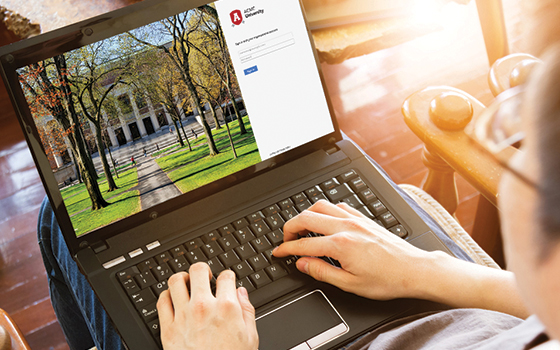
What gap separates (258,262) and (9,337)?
35 cm

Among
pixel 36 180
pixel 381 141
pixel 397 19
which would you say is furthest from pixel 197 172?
pixel 36 180

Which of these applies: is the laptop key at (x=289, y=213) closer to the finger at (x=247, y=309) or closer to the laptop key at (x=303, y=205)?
the laptop key at (x=303, y=205)

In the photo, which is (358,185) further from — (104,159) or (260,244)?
(104,159)

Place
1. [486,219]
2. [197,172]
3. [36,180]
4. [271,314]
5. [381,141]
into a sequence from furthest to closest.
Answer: [36,180], [381,141], [486,219], [197,172], [271,314]

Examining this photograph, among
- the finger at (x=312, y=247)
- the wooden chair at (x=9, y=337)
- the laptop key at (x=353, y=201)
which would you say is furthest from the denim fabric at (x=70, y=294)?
the laptop key at (x=353, y=201)

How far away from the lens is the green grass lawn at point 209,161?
0.67 meters

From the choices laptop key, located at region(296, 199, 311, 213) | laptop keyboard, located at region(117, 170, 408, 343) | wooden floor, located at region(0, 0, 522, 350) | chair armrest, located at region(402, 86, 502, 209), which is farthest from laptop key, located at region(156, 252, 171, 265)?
wooden floor, located at region(0, 0, 522, 350)

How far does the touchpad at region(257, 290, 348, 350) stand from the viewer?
0.54 m

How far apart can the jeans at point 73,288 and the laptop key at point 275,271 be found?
26 cm

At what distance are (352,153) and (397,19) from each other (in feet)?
3.12

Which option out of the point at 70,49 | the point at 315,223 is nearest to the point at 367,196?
the point at 315,223

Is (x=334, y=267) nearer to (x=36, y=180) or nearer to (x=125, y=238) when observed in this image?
(x=125, y=238)

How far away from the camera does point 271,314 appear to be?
0.56 m

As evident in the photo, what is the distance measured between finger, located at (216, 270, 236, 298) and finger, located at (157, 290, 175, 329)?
0.21 ft
